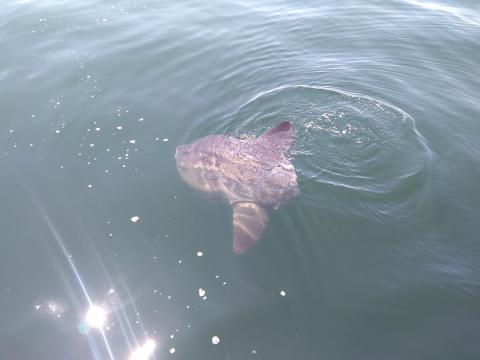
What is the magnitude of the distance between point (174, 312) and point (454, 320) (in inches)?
191

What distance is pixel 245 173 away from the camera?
29.7 feet

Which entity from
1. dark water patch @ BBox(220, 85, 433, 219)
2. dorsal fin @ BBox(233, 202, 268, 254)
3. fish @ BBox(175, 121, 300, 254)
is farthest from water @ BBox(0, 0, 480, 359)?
fish @ BBox(175, 121, 300, 254)

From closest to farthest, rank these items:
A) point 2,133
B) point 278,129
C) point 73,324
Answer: point 73,324, point 278,129, point 2,133

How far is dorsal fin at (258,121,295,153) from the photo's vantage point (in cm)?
962

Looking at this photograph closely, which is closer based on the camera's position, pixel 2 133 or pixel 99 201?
pixel 99 201

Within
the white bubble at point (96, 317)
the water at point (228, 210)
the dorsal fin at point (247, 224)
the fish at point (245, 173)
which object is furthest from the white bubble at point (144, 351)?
the fish at point (245, 173)

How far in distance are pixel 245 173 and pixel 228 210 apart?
0.95 meters

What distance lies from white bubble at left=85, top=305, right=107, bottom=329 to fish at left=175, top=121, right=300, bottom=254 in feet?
9.31

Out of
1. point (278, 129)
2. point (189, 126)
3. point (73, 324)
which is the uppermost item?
point (278, 129)

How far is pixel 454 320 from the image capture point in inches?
261

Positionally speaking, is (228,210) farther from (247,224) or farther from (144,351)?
(144,351)

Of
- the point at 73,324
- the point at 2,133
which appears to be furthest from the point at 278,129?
the point at 2,133

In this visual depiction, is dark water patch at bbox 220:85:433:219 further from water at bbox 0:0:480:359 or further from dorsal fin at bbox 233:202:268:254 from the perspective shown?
dorsal fin at bbox 233:202:268:254

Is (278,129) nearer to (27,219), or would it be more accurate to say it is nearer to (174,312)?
(174,312)
